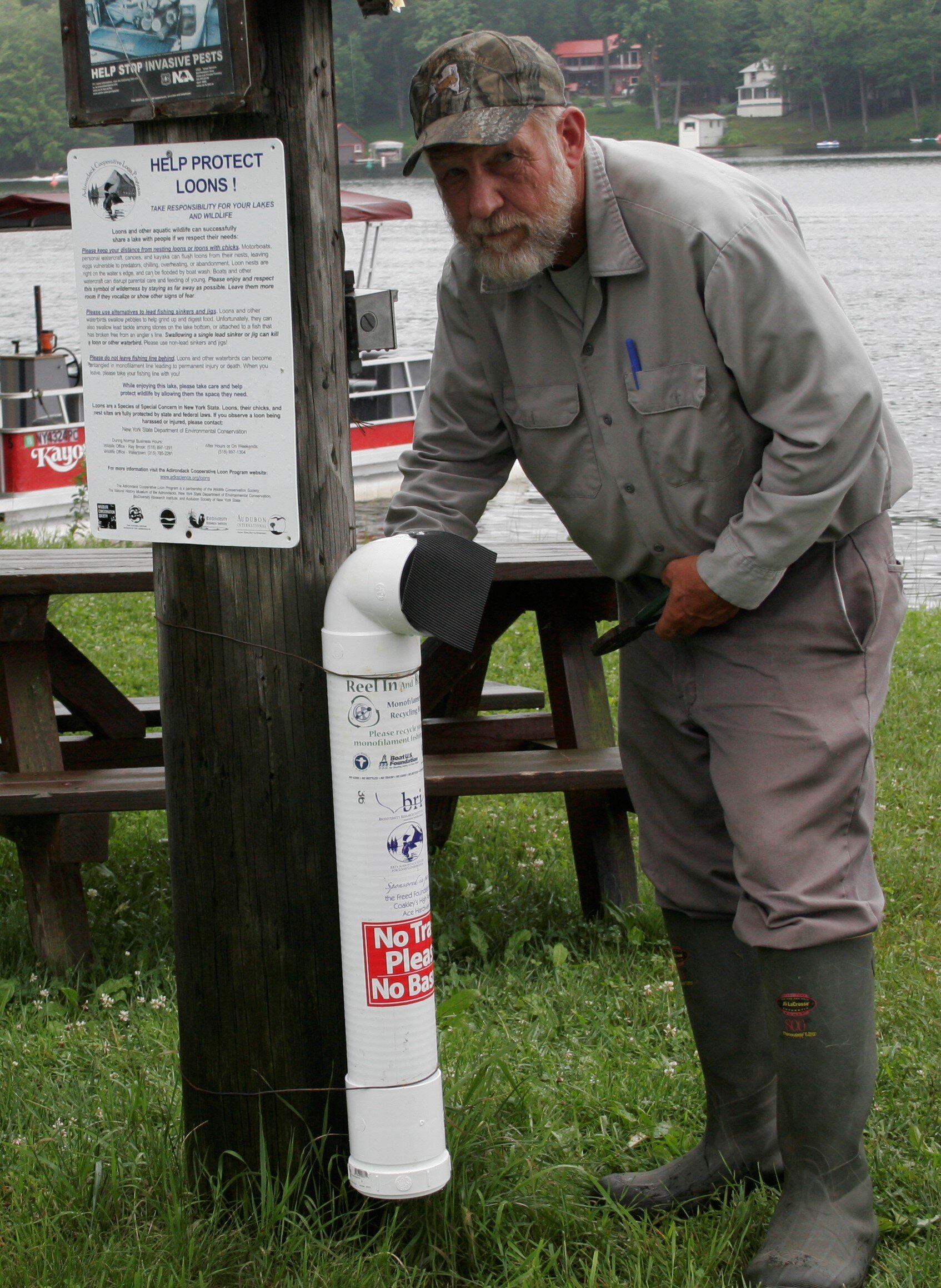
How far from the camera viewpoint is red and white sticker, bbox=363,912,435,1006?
2395 millimetres

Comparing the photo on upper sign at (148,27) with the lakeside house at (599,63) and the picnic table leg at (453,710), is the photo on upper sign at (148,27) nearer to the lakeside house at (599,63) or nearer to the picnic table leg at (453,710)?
the picnic table leg at (453,710)

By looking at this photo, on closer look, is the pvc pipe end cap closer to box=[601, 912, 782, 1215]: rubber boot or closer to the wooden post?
the wooden post

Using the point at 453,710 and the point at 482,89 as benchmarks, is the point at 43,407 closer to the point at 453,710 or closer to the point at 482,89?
the point at 453,710

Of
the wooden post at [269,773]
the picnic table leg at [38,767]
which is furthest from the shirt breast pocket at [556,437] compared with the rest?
the picnic table leg at [38,767]

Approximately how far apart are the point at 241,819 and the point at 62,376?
15644mm

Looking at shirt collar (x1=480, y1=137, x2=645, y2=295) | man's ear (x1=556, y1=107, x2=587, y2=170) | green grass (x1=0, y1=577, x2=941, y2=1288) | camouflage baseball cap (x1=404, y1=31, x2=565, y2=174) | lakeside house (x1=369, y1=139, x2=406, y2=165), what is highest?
lakeside house (x1=369, y1=139, x2=406, y2=165)

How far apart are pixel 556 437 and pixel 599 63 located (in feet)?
312

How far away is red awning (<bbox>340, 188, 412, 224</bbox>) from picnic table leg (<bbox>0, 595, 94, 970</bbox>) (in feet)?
42.9

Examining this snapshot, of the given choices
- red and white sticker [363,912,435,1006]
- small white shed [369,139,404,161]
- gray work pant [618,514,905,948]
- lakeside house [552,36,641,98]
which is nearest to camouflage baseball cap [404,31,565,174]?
gray work pant [618,514,905,948]

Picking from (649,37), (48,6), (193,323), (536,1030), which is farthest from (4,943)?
(649,37)

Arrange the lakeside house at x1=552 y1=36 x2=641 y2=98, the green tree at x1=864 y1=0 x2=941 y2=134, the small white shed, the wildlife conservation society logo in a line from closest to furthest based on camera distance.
A: the wildlife conservation society logo, the small white shed, the lakeside house at x1=552 y1=36 x2=641 y2=98, the green tree at x1=864 y1=0 x2=941 y2=134

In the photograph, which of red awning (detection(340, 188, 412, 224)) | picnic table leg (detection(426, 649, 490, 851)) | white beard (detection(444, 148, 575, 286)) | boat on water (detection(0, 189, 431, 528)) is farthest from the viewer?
red awning (detection(340, 188, 412, 224))

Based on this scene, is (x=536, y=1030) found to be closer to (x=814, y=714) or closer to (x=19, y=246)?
(x=814, y=714)

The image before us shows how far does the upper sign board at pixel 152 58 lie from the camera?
7.22 ft
